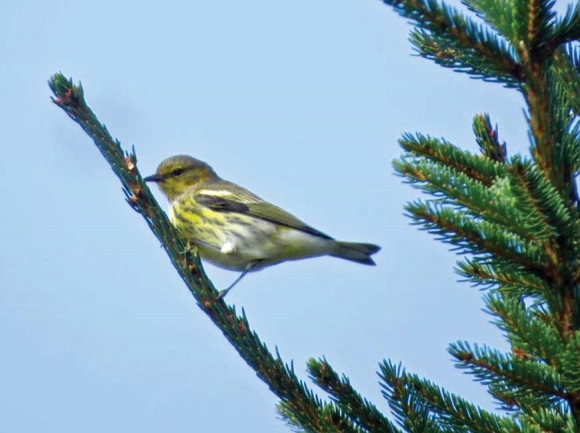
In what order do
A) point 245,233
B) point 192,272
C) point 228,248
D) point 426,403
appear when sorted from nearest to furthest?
point 426,403 < point 192,272 < point 228,248 < point 245,233

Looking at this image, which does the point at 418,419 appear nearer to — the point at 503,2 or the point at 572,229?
the point at 572,229

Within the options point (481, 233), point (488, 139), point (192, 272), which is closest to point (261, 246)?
point (192, 272)

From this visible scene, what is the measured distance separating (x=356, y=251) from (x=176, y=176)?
1.76 m

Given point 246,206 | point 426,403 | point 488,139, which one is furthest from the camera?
point 246,206

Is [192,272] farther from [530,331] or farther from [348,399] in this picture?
[530,331]

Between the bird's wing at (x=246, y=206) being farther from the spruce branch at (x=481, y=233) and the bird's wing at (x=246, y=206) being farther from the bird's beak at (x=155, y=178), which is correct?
the spruce branch at (x=481, y=233)

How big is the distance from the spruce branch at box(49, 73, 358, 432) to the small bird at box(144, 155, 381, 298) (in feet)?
9.17

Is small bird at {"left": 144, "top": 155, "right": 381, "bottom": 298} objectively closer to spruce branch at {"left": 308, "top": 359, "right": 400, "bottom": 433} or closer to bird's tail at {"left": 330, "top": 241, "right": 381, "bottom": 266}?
bird's tail at {"left": 330, "top": 241, "right": 381, "bottom": 266}

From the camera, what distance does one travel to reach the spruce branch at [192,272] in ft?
8.43

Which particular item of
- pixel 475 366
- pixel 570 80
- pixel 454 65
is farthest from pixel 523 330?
pixel 570 80

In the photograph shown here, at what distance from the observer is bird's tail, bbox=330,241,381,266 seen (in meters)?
6.39

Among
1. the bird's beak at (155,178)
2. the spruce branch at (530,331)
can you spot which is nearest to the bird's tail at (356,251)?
the bird's beak at (155,178)

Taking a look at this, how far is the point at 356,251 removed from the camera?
6438 millimetres

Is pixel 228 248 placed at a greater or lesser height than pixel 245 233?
lesser
